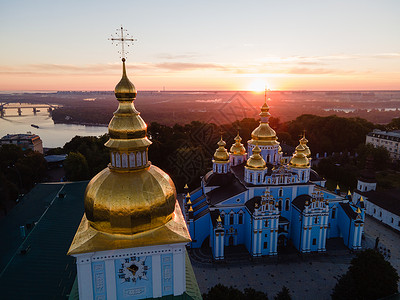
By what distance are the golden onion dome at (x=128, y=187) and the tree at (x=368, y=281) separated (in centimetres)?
1327

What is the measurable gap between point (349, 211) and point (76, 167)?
98.8ft

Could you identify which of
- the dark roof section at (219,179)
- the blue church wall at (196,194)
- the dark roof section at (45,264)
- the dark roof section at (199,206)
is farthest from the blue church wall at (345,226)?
the dark roof section at (45,264)

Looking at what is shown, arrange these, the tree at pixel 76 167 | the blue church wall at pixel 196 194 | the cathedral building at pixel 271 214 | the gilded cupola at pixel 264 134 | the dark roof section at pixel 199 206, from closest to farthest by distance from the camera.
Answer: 1. the cathedral building at pixel 271 214
2. the dark roof section at pixel 199 206
3. the gilded cupola at pixel 264 134
4. the blue church wall at pixel 196 194
5. the tree at pixel 76 167

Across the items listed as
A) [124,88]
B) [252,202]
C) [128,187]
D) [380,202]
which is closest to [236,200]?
[252,202]

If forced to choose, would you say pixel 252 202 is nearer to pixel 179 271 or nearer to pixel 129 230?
pixel 179 271

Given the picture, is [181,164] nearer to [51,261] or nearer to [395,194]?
[395,194]

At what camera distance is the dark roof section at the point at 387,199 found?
26297 mm

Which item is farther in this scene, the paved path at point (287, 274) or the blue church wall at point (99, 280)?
the paved path at point (287, 274)

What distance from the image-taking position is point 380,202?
90.9 ft

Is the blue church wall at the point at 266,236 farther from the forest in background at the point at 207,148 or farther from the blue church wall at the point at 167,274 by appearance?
the forest in background at the point at 207,148

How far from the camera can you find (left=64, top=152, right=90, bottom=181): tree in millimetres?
34406

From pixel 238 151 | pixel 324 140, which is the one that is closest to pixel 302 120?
pixel 324 140

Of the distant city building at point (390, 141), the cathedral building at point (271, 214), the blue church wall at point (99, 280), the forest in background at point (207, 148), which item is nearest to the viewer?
the blue church wall at point (99, 280)

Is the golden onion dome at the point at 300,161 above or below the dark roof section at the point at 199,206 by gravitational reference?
above
